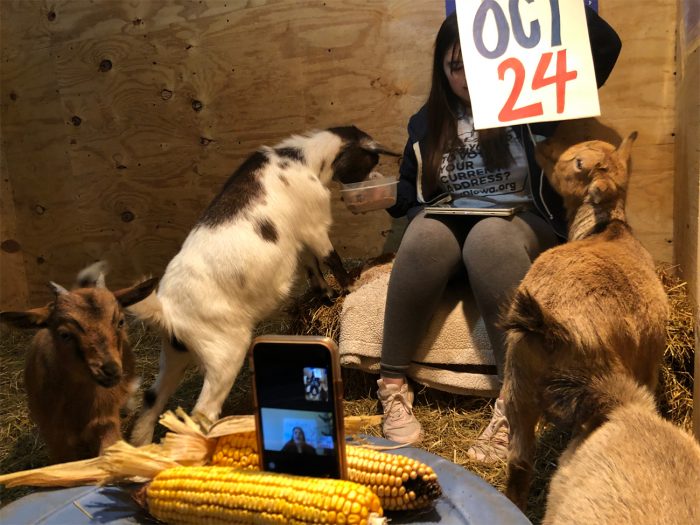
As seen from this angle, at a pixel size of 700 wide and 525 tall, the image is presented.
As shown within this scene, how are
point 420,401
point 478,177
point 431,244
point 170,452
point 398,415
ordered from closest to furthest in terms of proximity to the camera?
1. point 170,452
2. point 431,244
3. point 398,415
4. point 478,177
5. point 420,401

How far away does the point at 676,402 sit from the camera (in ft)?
8.32

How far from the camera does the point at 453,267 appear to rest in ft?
8.98

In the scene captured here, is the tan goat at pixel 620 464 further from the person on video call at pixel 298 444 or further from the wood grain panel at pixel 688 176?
the wood grain panel at pixel 688 176

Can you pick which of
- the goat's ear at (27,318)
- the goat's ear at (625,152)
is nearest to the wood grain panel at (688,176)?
the goat's ear at (625,152)

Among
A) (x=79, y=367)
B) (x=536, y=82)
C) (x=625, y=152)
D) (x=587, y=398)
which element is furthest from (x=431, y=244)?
(x=79, y=367)

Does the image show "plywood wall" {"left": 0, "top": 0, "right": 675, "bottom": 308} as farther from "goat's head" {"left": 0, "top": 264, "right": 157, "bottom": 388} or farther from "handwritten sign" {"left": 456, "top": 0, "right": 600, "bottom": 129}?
"goat's head" {"left": 0, "top": 264, "right": 157, "bottom": 388}

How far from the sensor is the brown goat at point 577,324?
1.88 m

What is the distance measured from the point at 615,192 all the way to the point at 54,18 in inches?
148

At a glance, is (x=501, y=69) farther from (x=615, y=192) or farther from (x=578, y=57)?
(x=615, y=192)

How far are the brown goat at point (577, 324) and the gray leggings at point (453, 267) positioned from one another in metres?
0.35

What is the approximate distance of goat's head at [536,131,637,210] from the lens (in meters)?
2.44

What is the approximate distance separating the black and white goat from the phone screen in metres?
1.09

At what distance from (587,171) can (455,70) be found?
0.83m

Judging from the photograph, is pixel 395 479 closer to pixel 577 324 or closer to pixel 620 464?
pixel 620 464
